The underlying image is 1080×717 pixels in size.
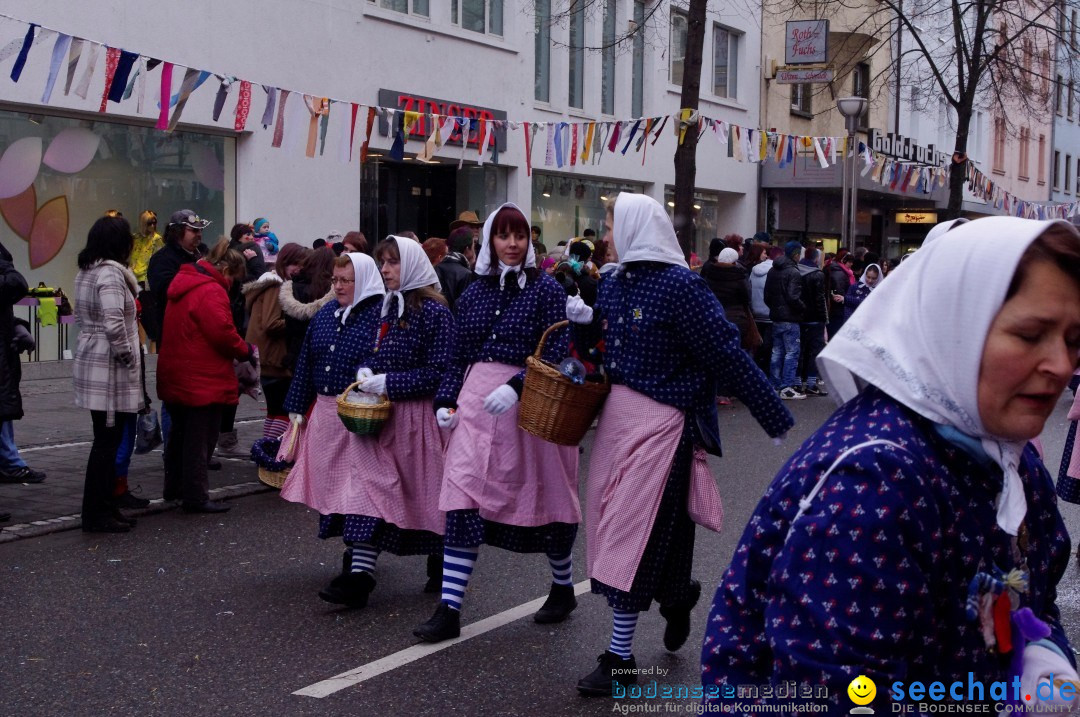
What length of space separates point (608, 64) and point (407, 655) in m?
18.9

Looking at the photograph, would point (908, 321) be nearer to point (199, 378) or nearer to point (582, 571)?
point (582, 571)

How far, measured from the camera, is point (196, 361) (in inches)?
321

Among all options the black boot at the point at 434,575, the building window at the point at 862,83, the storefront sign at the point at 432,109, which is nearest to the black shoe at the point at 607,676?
the black boot at the point at 434,575

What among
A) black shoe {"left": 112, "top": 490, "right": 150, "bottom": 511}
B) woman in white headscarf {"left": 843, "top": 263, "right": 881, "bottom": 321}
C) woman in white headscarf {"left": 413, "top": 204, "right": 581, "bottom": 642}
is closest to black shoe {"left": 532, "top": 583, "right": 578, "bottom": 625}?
woman in white headscarf {"left": 413, "top": 204, "right": 581, "bottom": 642}

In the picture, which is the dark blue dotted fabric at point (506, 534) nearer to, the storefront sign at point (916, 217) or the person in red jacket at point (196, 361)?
the person in red jacket at point (196, 361)

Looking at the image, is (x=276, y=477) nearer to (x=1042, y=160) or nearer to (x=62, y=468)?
(x=62, y=468)

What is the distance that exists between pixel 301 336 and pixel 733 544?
3.61 m

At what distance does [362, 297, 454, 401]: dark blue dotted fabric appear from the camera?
19.4 ft

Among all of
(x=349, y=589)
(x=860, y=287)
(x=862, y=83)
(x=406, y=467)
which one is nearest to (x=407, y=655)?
(x=349, y=589)

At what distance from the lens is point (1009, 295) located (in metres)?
1.92

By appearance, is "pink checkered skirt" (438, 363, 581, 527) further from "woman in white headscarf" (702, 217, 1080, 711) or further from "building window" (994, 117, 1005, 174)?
"building window" (994, 117, 1005, 174)

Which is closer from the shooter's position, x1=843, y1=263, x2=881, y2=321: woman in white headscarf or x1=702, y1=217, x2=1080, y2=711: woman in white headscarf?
x1=702, y1=217, x2=1080, y2=711: woman in white headscarf

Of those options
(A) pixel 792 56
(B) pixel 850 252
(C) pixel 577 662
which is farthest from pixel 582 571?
(A) pixel 792 56

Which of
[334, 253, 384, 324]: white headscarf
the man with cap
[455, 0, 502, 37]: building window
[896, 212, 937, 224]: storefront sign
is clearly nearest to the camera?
[334, 253, 384, 324]: white headscarf
